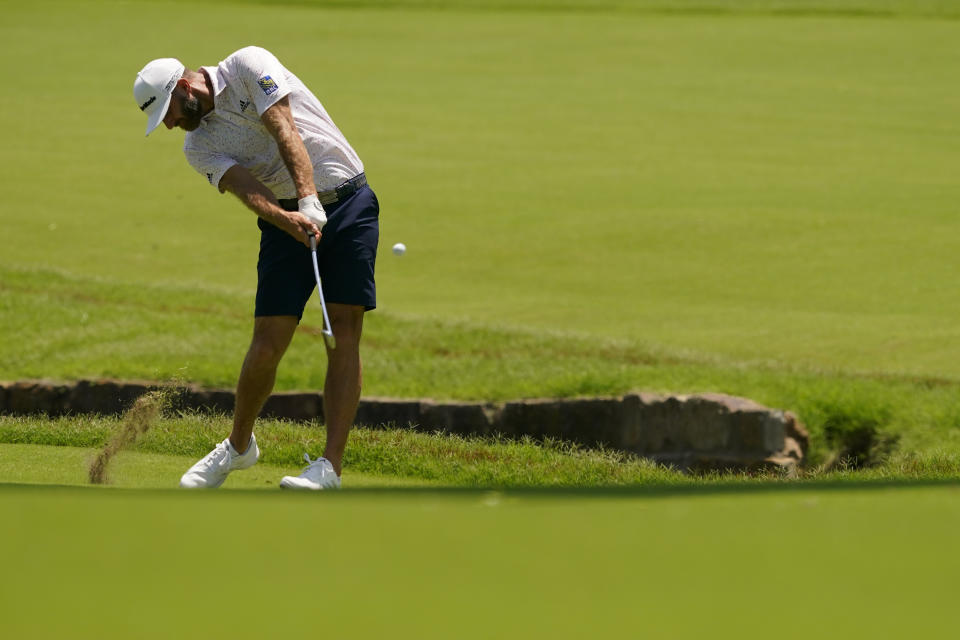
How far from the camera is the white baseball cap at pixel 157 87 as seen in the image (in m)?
5.32

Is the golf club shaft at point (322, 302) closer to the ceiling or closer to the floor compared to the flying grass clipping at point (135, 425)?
closer to the ceiling

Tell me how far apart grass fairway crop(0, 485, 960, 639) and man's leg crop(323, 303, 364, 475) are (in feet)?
7.15

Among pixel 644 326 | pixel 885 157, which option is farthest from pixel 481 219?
pixel 885 157

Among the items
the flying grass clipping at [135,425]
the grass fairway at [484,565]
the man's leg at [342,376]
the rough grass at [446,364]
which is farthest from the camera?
the rough grass at [446,364]

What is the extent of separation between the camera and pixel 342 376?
5.57 meters

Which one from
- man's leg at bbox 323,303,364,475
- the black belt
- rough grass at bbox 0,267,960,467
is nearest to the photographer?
man's leg at bbox 323,303,364,475

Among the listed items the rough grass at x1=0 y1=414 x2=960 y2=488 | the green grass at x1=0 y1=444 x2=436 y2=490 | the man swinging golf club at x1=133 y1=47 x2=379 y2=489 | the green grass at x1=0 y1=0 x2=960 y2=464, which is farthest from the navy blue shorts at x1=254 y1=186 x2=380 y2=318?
the green grass at x1=0 y1=0 x2=960 y2=464

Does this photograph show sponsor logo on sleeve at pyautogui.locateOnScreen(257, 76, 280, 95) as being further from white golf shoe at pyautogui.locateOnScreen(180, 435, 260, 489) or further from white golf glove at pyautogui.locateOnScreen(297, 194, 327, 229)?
white golf shoe at pyautogui.locateOnScreen(180, 435, 260, 489)

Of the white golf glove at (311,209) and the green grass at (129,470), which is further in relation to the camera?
the green grass at (129,470)

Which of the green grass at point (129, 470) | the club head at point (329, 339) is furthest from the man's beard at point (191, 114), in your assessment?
the green grass at point (129, 470)

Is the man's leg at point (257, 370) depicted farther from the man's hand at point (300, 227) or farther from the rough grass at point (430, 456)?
the rough grass at point (430, 456)

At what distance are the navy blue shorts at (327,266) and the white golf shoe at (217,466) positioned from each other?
582 mm

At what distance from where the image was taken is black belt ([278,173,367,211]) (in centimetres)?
562

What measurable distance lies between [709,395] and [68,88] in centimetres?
1648
